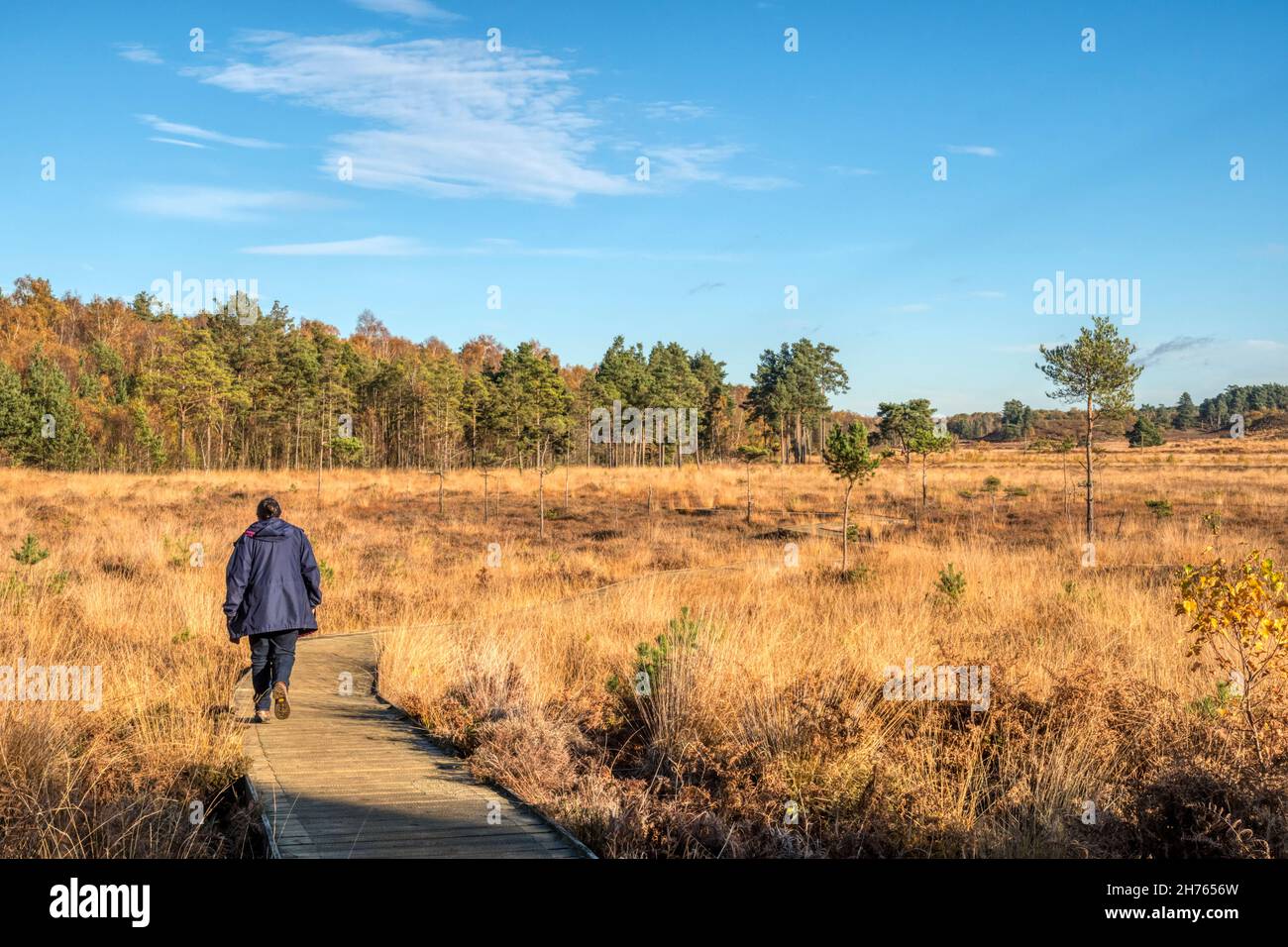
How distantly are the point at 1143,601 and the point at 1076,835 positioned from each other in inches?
330

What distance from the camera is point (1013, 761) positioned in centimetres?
664

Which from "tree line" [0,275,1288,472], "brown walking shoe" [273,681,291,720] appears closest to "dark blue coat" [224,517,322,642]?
"brown walking shoe" [273,681,291,720]

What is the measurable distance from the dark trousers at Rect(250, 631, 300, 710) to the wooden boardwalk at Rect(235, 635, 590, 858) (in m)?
0.21

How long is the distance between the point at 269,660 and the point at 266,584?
0.73 meters

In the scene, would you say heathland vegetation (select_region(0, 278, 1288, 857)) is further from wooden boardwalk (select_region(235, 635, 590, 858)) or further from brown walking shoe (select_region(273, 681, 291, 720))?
brown walking shoe (select_region(273, 681, 291, 720))

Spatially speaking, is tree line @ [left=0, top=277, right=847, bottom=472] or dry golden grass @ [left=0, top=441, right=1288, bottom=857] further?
tree line @ [left=0, top=277, right=847, bottom=472]

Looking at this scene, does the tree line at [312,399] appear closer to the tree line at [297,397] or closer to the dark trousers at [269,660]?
the tree line at [297,397]

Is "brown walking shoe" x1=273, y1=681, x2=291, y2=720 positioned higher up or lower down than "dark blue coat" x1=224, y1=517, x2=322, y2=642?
lower down

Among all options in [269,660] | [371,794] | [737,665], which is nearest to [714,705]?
[737,665]

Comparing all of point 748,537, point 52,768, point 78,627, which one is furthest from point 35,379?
point 52,768

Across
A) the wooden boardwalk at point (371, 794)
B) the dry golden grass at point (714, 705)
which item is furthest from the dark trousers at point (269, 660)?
the dry golden grass at point (714, 705)

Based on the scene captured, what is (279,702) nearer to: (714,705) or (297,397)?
(714,705)

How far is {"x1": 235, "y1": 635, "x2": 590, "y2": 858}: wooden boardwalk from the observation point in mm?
4750
